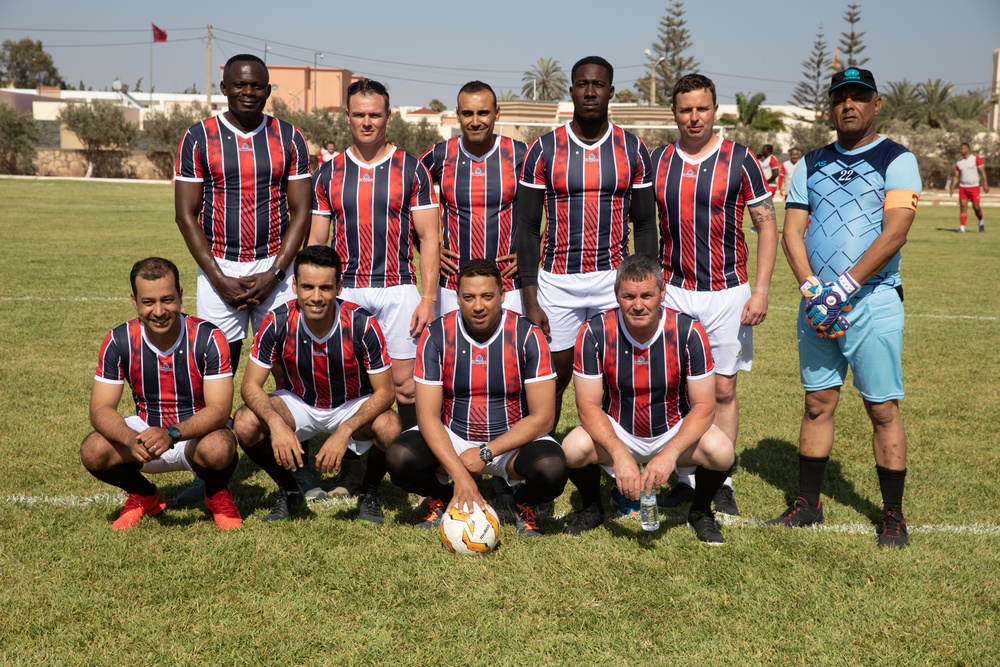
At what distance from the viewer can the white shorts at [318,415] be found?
4.59 m

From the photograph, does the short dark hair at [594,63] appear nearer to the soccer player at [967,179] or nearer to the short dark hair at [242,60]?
the short dark hair at [242,60]

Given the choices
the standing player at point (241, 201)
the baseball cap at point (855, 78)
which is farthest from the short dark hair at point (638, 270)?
the standing player at point (241, 201)

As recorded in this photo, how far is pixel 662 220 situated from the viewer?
474 centimetres

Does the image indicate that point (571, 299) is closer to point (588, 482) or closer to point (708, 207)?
point (708, 207)

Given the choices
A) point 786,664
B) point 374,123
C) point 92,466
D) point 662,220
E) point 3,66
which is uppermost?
point 3,66

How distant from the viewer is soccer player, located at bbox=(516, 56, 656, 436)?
4.67 meters

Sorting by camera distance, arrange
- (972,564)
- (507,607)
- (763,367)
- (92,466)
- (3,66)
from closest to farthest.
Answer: (507,607), (972,564), (92,466), (763,367), (3,66)

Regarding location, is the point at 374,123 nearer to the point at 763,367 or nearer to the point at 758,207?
the point at 758,207

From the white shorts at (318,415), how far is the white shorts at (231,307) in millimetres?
509

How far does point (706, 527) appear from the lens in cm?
425

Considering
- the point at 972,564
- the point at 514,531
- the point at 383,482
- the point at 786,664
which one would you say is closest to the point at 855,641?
the point at 786,664

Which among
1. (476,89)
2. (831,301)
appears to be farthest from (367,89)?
(831,301)

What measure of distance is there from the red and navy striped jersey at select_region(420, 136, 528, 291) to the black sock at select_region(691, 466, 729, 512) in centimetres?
147

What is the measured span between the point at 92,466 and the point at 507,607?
2125 millimetres
